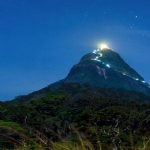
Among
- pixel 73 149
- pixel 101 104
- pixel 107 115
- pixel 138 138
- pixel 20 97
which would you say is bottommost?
pixel 73 149

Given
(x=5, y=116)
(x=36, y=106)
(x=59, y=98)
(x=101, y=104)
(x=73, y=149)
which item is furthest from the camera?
(x=59, y=98)

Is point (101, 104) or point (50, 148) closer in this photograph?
point (50, 148)

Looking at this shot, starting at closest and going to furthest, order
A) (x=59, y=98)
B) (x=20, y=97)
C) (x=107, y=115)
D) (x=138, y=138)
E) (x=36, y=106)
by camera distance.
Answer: (x=138, y=138)
(x=107, y=115)
(x=36, y=106)
(x=59, y=98)
(x=20, y=97)

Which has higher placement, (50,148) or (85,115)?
(85,115)

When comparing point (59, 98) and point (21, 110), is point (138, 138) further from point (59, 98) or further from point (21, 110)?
point (59, 98)

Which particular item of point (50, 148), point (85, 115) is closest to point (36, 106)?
point (85, 115)

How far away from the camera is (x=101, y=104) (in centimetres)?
7150

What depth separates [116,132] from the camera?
20.4ft

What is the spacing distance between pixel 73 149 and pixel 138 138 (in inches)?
872

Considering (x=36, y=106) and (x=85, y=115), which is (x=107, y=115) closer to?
(x=85, y=115)

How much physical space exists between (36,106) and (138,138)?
4901 cm

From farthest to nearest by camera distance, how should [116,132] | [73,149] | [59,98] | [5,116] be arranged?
[59,98] → [5,116] → [73,149] → [116,132]

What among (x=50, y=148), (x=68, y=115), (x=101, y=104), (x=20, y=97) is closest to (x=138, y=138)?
(x=50, y=148)

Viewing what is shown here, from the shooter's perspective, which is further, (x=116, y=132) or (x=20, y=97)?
(x=20, y=97)
